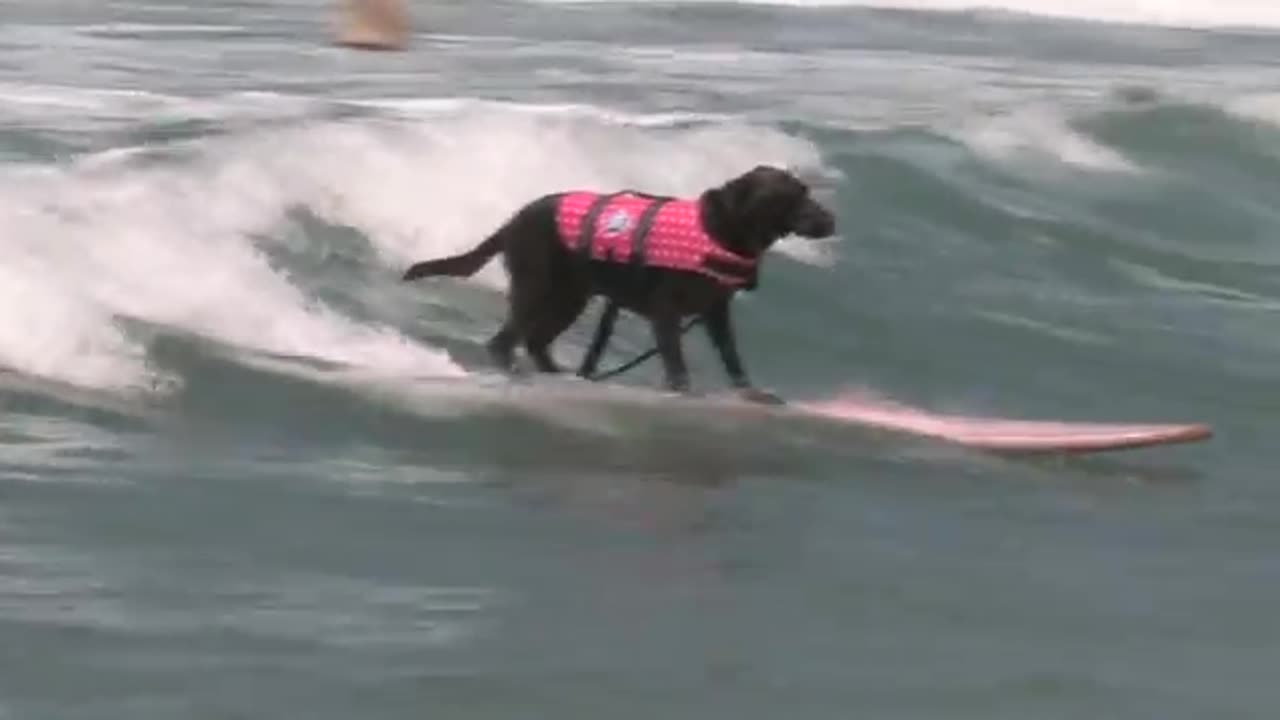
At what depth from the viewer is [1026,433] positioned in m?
9.12

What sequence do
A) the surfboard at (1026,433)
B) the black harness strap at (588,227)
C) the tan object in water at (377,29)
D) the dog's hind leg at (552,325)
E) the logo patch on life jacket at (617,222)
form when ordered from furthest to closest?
1. the tan object in water at (377,29)
2. the dog's hind leg at (552,325)
3. the black harness strap at (588,227)
4. the logo patch on life jacket at (617,222)
5. the surfboard at (1026,433)

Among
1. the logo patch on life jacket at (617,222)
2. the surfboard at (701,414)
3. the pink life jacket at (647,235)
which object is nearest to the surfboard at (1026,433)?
the surfboard at (701,414)

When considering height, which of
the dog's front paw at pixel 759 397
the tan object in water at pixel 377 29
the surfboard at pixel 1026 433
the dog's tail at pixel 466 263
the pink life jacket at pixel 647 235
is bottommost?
the tan object in water at pixel 377 29

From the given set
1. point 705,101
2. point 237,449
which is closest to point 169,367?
point 237,449

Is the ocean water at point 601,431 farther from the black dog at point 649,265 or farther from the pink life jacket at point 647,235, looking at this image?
the pink life jacket at point 647,235

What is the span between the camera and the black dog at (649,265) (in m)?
9.25

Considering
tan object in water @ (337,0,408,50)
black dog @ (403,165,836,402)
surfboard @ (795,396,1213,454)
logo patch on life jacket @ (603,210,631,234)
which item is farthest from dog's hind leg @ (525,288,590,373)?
tan object in water @ (337,0,408,50)

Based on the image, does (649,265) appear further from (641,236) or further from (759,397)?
(759,397)

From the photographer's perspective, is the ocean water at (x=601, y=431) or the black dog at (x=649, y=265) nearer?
the ocean water at (x=601, y=431)

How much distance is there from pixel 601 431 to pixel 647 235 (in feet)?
2.80

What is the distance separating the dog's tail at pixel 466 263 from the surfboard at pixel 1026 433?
128 centimetres

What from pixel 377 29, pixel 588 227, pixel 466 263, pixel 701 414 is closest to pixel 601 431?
pixel 701 414

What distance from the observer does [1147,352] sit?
40.3 feet

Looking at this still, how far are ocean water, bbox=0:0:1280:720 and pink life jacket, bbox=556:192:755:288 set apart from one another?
0.57m
